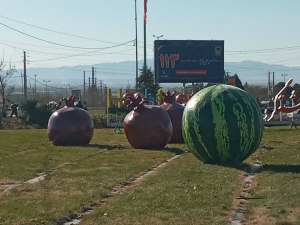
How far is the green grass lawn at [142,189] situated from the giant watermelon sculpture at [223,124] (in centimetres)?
53

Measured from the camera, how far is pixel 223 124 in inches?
610

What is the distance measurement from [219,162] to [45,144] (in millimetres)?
10175

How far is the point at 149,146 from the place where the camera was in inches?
853

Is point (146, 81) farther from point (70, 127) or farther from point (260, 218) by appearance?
point (260, 218)

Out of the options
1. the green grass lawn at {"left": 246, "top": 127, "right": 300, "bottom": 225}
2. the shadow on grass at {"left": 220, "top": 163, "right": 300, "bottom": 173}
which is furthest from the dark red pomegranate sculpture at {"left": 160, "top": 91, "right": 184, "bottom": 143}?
the shadow on grass at {"left": 220, "top": 163, "right": 300, "bottom": 173}

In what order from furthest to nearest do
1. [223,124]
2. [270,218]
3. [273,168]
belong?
[273,168] → [223,124] → [270,218]

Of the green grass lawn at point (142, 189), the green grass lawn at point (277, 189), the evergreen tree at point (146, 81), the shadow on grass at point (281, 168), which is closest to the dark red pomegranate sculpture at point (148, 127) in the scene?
the green grass lawn at point (142, 189)

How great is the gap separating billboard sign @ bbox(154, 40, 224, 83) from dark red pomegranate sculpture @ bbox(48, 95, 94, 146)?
19.5 metres

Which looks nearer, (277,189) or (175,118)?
(277,189)

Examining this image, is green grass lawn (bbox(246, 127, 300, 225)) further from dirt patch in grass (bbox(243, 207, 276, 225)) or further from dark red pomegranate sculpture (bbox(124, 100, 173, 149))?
dark red pomegranate sculpture (bbox(124, 100, 173, 149))

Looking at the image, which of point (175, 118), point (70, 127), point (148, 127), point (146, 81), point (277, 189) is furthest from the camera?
point (146, 81)

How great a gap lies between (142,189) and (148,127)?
28.5ft

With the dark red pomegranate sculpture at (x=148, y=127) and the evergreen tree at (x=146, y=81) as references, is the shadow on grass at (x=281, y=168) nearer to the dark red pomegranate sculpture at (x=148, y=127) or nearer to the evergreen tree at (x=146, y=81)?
the dark red pomegranate sculpture at (x=148, y=127)

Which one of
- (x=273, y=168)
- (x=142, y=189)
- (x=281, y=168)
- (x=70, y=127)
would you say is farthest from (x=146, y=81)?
(x=142, y=189)
